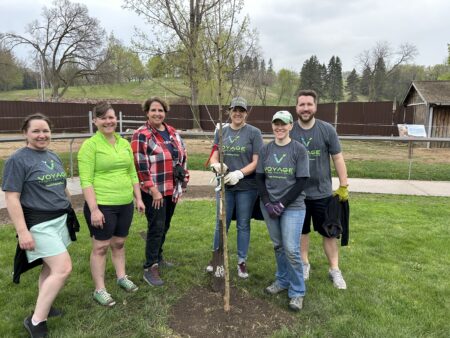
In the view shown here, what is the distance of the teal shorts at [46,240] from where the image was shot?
2.62 m

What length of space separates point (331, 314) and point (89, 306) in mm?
2092

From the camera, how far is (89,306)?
10.6 feet

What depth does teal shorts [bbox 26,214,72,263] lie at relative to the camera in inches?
103

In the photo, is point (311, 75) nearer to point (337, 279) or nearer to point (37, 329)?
point (337, 279)

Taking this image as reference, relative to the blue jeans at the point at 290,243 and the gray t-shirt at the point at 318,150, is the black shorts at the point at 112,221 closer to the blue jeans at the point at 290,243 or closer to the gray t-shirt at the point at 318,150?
the blue jeans at the point at 290,243

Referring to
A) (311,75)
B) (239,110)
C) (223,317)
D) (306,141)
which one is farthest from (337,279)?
(311,75)

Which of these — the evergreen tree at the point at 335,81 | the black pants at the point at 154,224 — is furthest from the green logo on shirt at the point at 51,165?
the evergreen tree at the point at 335,81

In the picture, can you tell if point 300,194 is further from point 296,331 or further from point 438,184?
point 438,184

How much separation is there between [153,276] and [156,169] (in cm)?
108

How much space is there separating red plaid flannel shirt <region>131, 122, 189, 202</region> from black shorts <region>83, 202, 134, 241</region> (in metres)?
0.34

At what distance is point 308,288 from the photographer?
Result: 11.8ft

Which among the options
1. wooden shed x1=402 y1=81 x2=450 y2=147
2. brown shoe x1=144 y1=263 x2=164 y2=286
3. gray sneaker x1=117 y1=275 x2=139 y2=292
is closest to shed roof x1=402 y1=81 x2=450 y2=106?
wooden shed x1=402 y1=81 x2=450 y2=147

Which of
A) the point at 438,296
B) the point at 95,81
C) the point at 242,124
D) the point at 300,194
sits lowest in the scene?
the point at 438,296

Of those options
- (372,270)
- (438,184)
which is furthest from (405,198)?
(372,270)
